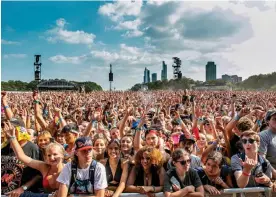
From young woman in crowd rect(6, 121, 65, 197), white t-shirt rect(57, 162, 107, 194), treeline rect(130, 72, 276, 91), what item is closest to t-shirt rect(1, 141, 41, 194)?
young woman in crowd rect(6, 121, 65, 197)

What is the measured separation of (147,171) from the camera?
414 centimetres

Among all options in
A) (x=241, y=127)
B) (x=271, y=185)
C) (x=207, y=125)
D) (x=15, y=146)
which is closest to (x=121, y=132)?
(x=207, y=125)

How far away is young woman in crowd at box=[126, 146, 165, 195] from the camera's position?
13.4 feet

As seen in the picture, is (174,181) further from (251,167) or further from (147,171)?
(251,167)

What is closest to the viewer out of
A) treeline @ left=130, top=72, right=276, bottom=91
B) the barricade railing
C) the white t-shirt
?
the white t-shirt

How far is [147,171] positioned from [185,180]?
0.49 m

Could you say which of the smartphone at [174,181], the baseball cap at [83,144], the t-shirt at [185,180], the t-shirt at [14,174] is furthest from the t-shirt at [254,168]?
the t-shirt at [14,174]

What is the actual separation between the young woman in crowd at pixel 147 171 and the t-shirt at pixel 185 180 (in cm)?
15

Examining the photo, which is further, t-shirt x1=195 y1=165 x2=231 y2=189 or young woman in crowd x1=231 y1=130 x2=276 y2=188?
t-shirt x1=195 y1=165 x2=231 y2=189

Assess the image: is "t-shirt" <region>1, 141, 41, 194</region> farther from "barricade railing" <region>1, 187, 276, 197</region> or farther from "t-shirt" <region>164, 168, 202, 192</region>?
"t-shirt" <region>164, 168, 202, 192</region>

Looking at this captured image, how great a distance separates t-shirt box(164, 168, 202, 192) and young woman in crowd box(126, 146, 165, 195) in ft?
0.48

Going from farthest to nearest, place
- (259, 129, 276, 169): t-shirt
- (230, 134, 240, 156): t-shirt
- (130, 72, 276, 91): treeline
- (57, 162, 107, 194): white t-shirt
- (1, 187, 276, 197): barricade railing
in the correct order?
1. (130, 72, 276, 91): treeline
2. (230, 134, 240, 156): t-shirt
3. (259, 129, 276, 169): t-shirt
4. (1, 187, 276, 197): barricade railing
5. (57, 162, 107, 194): white t-shirt

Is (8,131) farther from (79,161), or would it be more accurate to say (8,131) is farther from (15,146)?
(79,161)

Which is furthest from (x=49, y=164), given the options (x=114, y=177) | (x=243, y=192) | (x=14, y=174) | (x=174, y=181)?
(x=243, y=192)
